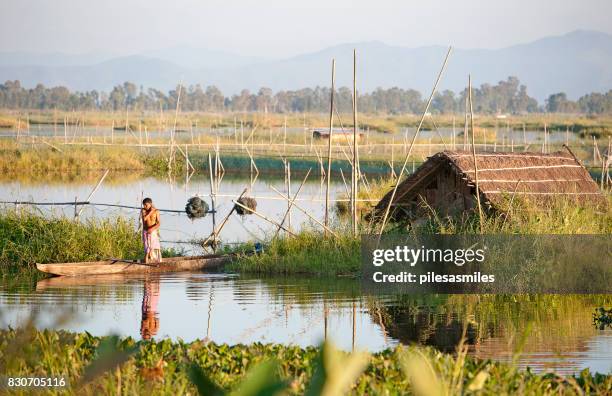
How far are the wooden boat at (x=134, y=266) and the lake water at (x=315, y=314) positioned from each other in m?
0.16

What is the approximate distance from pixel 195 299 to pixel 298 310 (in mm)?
1616

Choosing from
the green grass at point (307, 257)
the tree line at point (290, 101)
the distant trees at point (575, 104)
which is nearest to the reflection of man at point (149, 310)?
the green grass at point (307, 257)

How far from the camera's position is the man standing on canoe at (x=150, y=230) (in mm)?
14367

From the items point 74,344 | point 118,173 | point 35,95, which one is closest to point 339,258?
point 74,344

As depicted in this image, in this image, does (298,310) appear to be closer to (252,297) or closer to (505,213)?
(252,297)

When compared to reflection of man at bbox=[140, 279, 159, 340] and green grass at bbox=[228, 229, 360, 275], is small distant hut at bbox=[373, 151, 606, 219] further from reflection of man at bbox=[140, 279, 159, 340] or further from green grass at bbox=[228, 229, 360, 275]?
reflection of man at bbox=[140, 279, 159, 340]

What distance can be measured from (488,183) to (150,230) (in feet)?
15.7

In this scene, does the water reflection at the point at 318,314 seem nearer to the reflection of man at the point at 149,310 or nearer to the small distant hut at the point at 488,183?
the reflection of man at the point at 149,310

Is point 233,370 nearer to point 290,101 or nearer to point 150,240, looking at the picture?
point 150,240

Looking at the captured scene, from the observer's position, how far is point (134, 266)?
48.1 feet

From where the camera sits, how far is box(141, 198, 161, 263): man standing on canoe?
14.4m

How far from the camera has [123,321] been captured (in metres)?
11.0
